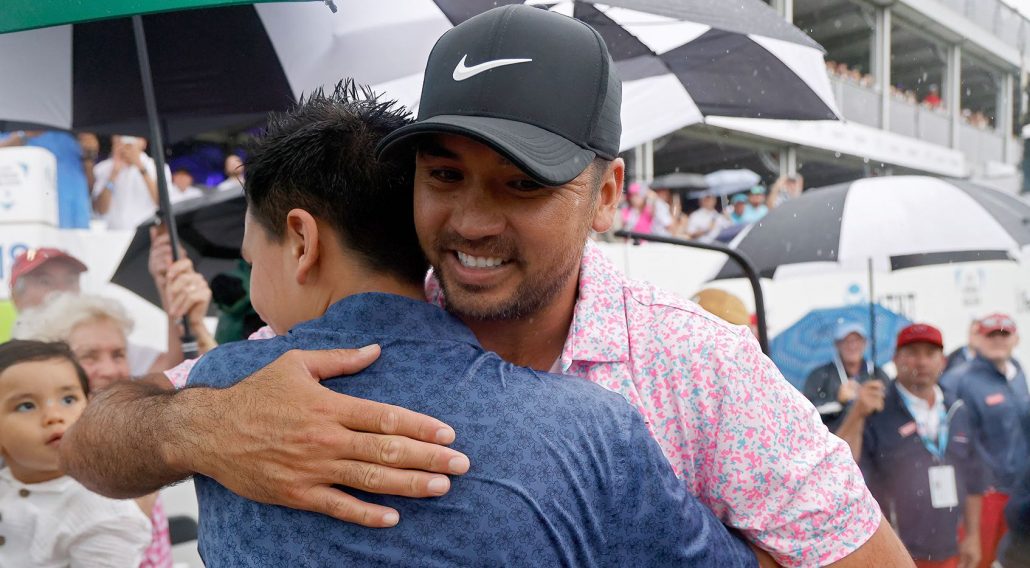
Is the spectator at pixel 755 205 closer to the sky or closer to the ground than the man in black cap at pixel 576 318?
closer to the sky

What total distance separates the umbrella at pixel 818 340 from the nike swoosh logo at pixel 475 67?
15.9 feet

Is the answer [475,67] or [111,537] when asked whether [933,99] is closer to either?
[475,67]

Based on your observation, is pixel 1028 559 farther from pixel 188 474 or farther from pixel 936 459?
pixel 188 474

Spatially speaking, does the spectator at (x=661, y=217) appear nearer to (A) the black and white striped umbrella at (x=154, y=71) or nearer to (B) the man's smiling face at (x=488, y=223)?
(A) the black and white striped umbrella at (x=154, y=71)

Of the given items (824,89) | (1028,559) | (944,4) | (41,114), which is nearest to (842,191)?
(824,89)

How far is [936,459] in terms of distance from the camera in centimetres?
435

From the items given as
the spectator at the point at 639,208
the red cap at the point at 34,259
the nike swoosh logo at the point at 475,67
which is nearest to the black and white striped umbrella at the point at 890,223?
the nike swoosh logo at the point at 475,67

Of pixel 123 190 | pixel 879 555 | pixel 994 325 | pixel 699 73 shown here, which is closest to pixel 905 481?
pixel 994 325

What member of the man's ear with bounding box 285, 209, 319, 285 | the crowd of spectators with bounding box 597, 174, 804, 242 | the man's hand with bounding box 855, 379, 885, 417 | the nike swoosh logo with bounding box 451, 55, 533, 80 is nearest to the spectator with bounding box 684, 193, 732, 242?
the crowd of spectators with bounding box 597, 174, 804, 242

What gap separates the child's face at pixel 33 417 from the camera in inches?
90.4

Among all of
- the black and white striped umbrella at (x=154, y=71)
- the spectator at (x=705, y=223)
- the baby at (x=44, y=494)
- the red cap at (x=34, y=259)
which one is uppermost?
the black and white striped umbrella at (x=154, y=71)

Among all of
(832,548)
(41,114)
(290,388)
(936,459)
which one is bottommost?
(936,459)

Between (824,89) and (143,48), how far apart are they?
2464 millimetres

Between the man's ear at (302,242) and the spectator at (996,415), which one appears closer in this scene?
the man's ear at (302,242)
